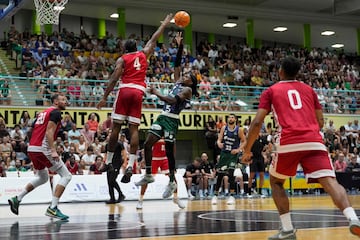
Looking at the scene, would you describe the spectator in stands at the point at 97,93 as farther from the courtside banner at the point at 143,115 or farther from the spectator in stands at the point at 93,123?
the spectator in stands at the point at 93,123

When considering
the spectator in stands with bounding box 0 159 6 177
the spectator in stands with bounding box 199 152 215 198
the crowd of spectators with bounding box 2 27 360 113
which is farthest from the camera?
the crowd of spectators with bounding box 2 27 360 113

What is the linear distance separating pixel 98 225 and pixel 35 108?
13.0m

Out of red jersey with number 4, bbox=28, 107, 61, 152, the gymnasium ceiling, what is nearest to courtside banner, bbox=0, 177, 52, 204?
red jersey with number 4, bbox=28, 107, 61, 152

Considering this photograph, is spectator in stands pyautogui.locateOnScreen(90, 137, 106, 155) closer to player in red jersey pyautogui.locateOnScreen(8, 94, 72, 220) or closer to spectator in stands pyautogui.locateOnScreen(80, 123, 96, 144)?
spectator in stands pyautogui.locateOnScreen(80, 123, 96, 144)

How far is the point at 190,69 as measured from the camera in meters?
26.4

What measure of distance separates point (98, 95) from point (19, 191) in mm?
7341

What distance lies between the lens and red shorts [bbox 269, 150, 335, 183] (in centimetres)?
607

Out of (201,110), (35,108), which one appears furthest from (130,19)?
(35,108)

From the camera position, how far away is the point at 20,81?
22969 mm

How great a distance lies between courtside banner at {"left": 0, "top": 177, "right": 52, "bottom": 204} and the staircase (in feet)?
16.2

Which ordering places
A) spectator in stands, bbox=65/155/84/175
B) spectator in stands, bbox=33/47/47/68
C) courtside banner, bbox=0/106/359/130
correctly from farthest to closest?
1. spectator in stands, bbox=33/47/47/68
2. courtside banner, bbox=0/106/359/130
3. spectator in stands, bbox=65/155/84/175

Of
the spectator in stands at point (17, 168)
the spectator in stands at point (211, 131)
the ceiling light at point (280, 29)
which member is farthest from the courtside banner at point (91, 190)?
the ceiling light at point (280, 29)

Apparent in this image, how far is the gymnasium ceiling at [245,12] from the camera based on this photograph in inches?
1176

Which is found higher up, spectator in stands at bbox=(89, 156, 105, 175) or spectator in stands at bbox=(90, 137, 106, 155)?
spectator in stands at bbox=(90, 137, 106, 155)
